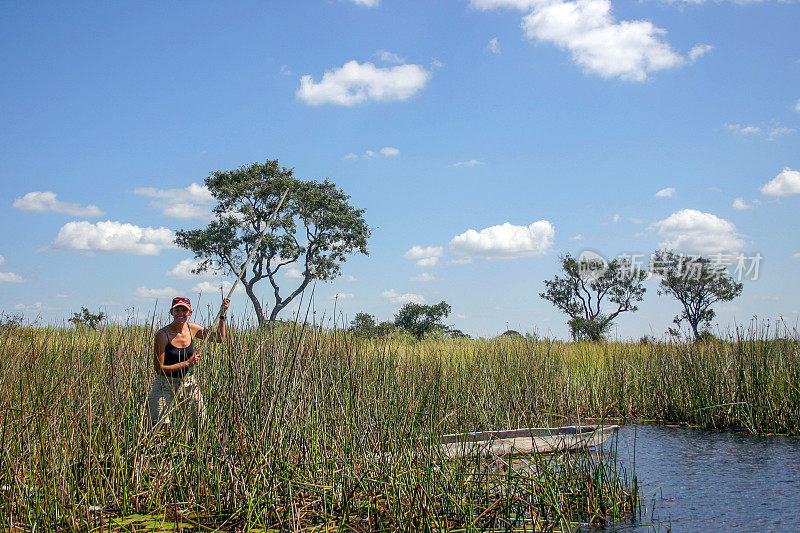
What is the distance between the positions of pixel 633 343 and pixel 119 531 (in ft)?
41.4

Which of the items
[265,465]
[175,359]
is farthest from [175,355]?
[265,465]

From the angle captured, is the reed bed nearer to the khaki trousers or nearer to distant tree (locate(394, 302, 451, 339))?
the khaki trousers

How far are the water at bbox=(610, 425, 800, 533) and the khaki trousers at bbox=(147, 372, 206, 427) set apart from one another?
10.1 ft

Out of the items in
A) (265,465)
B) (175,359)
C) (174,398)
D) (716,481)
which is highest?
(175,359)

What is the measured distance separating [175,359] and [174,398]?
65 cm

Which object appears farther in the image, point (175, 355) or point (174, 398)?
point (175, 355)

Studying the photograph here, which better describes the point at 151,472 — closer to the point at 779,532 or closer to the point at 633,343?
the point at 779,532

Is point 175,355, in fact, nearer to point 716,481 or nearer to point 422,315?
point 716,481

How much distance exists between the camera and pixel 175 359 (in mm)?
5031

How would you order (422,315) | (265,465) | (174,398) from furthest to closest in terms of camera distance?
(422,315) < (174,398) < (265,465)

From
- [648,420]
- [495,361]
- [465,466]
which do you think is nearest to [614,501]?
[465,466]

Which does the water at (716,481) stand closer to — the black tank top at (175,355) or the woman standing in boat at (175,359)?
the woman standing in boat at (175,359)

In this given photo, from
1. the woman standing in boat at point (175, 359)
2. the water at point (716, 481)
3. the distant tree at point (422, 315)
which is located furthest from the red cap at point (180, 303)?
the distant tree at point (422, 315)

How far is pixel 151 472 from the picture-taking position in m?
4.42
